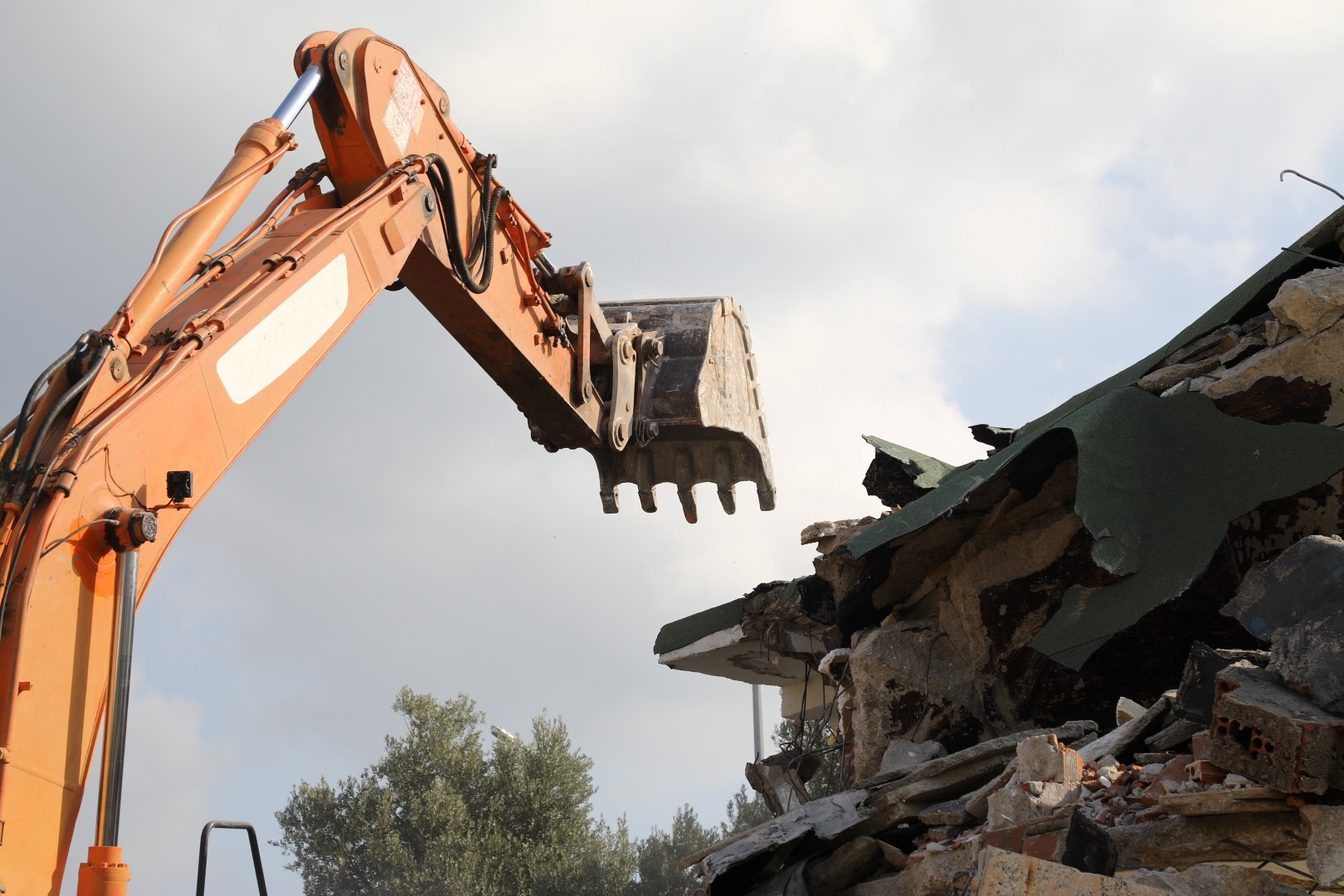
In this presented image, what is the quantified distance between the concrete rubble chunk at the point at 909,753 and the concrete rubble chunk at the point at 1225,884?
4091mm

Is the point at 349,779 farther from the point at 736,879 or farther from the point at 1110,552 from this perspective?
the point at 1110,552

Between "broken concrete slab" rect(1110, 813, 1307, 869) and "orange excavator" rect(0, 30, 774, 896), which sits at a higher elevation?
"orange excavator" rect(0, 30, 774, 896)

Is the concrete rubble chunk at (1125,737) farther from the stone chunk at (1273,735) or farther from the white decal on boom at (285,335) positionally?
the white decal on boom at (285,335)

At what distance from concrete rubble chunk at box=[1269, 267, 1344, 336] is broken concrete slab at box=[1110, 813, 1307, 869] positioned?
3191 mm

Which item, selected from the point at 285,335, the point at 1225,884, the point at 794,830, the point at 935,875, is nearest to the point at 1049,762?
the point at 935,875

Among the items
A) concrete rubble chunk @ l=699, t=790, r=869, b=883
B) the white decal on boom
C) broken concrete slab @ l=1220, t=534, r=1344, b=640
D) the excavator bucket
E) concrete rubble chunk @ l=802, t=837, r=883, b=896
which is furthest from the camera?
the excavator bucket

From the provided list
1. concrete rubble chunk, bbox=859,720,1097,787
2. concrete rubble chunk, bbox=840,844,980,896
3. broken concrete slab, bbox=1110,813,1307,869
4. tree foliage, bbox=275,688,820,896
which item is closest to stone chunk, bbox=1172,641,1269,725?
broken concrete slab, bbox=1110,813,1307,869

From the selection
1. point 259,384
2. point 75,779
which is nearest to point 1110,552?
point 259,384

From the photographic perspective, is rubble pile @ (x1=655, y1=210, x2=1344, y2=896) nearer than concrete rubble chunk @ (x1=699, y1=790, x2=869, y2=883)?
Yes

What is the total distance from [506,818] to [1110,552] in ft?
57.1

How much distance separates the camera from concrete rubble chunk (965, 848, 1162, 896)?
4.07m

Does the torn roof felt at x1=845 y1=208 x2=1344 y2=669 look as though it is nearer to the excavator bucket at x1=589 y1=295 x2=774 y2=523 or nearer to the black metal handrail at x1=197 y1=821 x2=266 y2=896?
the excavator bucket at x1=589 y1=295 x2=774 y2=523

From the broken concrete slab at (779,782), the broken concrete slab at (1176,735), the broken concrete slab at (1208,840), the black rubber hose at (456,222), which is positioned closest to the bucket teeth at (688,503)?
the black rubber hose at (456,222)

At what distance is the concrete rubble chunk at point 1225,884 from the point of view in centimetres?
430
